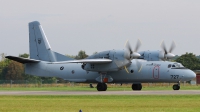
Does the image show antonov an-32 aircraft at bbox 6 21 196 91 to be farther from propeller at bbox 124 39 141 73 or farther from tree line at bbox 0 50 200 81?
tree line at bbox 0 50 200 81

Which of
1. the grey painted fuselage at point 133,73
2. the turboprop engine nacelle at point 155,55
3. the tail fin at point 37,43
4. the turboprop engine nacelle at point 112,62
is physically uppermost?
the tail fin at point 37,43

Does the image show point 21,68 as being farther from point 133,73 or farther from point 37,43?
point 133,73

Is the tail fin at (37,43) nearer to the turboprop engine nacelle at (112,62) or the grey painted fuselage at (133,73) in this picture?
the grey painted fuselage at (133,73)

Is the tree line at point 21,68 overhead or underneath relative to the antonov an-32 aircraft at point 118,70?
overhead

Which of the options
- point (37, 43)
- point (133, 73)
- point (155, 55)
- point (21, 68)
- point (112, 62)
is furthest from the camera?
point (21, 68)

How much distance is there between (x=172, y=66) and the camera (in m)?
55.9

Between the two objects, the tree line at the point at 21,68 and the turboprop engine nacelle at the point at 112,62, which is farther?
the tree line at the point at 21,68

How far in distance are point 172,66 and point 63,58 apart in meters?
13.6

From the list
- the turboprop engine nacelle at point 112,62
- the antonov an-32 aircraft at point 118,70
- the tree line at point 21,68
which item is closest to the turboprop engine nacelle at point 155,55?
the antonov an-32 aircraft at point 118,70

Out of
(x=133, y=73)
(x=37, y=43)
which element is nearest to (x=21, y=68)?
(x=37, y=43)

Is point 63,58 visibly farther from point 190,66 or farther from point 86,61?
point 190,66

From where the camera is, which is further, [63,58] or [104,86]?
[63,58]

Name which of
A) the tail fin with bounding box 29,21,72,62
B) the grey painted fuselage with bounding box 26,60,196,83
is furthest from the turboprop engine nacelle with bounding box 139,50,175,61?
the tail fin with bounding box 29,21,72,62
